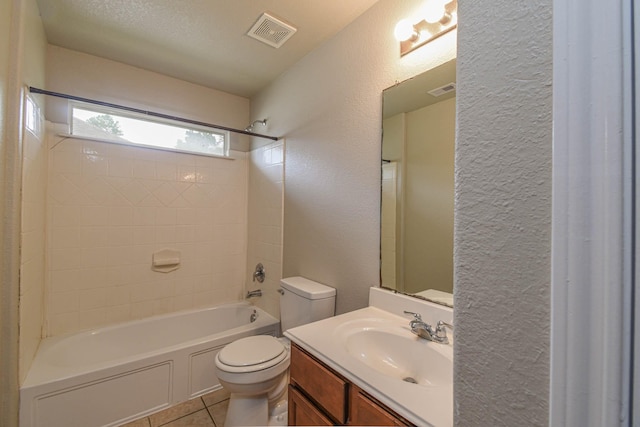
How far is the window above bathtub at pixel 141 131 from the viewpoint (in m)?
2.15

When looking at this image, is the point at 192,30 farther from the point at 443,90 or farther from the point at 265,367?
the point at 265,367

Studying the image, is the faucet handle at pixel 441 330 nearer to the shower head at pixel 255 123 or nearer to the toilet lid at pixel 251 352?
the toilet lid at pixel 251 352

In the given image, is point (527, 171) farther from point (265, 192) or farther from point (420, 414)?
point (265, 192)

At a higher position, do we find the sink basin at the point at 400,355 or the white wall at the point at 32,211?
the white wall at the point at 32,211

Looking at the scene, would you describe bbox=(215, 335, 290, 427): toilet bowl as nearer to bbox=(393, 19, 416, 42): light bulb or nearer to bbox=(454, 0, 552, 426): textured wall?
bbox=(454, 0, 552, 426): textured wall

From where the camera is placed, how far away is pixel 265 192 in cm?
258

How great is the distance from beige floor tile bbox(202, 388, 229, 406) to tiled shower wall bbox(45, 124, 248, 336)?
2.74 ft

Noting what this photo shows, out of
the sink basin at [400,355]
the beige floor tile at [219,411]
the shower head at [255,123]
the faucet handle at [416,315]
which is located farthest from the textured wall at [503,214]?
the shower head at [255,123]

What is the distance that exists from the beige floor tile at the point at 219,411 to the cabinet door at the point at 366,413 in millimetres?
1264

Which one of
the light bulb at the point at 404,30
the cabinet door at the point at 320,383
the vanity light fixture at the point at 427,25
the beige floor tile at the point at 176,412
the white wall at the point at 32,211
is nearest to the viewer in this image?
the cabinet door at the point at 320,383

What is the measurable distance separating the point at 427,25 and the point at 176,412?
266cm

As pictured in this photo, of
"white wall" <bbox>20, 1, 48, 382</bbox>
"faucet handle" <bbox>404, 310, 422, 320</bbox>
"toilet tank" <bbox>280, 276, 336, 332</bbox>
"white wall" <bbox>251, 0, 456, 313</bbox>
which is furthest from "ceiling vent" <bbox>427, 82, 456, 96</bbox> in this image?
"white wall" <bbox>20, 1, 48, 382</bbox>

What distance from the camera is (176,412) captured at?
71.1 inches

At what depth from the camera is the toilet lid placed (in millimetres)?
1544
